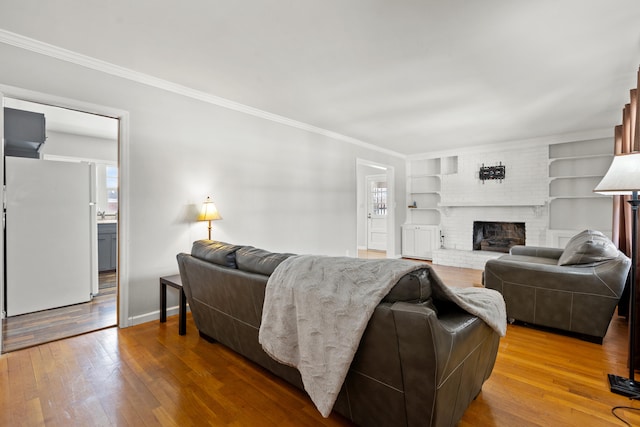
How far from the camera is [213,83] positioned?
3.27 meters

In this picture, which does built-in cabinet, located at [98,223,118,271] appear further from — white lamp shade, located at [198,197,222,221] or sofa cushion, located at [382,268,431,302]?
sofa cushion, located at [382,268,431,302]

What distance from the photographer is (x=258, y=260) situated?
1.98m

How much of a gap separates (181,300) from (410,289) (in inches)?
87.4

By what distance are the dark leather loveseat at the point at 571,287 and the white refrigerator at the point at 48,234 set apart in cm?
463

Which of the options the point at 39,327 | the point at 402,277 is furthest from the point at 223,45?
the point at 39,327

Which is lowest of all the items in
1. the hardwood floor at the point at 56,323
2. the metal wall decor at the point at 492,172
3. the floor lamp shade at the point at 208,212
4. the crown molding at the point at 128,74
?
the hardwood floor at the point at 56,323

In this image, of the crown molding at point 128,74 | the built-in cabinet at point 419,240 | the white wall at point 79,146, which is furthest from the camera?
the built-in cabinet at point 419,240

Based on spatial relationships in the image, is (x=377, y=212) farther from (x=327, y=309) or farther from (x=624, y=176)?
(x=327, y=309)

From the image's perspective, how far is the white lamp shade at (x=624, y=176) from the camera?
6.19 feet

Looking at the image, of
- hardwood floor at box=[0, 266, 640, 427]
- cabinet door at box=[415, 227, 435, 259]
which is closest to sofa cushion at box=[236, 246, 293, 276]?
hardwood floor at box=[0, 266, 640, 427]

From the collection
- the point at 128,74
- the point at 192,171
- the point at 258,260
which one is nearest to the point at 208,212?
the point at 192,171

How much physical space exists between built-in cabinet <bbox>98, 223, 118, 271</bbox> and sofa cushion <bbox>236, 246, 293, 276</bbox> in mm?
4418

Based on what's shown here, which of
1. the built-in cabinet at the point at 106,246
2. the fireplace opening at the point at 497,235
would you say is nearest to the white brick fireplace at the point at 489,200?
the fireplace opening at the point at 497,235

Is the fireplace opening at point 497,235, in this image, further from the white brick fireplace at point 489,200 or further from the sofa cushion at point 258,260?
the sofa cushion at point 258,260
